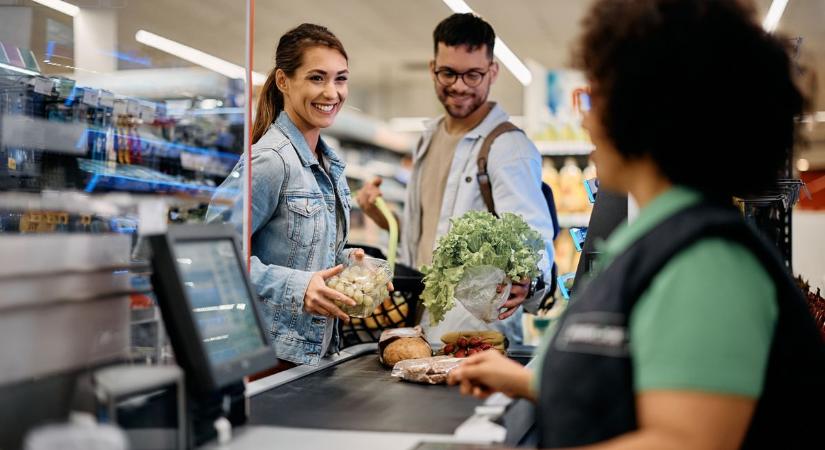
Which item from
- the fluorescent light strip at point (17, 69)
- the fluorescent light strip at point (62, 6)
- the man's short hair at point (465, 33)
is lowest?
the fluorescent light strip at point (17, 69)

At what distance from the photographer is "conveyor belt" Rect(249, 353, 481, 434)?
5.67ft

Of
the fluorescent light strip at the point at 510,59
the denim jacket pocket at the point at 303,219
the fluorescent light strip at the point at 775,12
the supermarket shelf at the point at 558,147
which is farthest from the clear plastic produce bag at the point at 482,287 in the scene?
the fluorescent light strip at the point at 510,59

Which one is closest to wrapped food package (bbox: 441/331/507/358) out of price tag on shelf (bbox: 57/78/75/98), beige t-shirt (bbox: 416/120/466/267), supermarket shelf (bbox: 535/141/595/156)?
beige t-shirt (bbox: 416/120/466/267)

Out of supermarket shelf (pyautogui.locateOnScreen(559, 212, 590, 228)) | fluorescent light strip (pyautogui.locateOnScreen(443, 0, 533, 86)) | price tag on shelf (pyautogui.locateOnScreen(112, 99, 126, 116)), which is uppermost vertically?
fluorescent light strip (pyautogui.locateOnScreen(443, 0, 533, 86))

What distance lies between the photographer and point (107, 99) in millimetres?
2609

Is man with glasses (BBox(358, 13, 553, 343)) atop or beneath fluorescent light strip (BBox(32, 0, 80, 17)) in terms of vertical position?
beneath

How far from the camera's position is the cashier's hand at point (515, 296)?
8.89 feet

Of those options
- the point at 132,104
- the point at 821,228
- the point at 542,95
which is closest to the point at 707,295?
the point at 132,104

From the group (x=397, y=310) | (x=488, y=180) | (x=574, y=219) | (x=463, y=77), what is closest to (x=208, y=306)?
(x=397, y=310)

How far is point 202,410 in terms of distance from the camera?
1.49 m

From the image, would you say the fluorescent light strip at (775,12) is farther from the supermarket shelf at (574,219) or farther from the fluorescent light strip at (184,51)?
the fluorescent light strip at (184,51)

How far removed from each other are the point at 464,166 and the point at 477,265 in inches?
43.9

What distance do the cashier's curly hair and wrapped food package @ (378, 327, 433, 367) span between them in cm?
136

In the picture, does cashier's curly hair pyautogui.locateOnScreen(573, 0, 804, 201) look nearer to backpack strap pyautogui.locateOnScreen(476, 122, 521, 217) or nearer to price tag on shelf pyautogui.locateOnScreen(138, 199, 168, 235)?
price tag on shelf pyautogui.locateOnScreen(138, 199, 168, 235)
